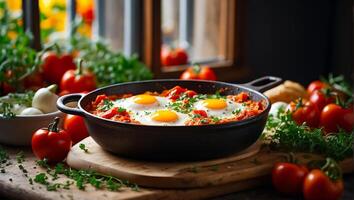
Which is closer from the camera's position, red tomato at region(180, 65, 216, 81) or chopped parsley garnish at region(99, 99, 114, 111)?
chopped parsley garnish at region(99, 99, 114, 111)

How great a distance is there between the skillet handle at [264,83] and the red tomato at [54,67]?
29.8 inches

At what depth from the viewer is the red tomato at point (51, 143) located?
6.68ft

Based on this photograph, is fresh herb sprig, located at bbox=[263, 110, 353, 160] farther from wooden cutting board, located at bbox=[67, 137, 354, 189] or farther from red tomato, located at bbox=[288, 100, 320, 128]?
red tomato, located at bbox=[288, 100, 320, 128]

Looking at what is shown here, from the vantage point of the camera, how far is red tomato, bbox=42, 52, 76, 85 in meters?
2.74

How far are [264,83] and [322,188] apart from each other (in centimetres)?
76

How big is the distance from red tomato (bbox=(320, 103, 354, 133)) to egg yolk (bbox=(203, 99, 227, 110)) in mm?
453

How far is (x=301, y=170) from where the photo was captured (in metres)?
1.88

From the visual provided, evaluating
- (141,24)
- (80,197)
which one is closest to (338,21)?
(141,24)

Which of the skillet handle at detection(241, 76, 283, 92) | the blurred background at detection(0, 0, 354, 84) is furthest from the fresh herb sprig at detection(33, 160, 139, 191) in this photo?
the blurred background at detection(0, 0, 354, 84)

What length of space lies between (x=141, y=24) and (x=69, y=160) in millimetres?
1312

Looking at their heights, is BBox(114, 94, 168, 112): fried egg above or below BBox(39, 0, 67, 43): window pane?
below

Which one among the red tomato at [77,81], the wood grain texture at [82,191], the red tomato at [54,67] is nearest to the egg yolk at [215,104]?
the wood grain texture at [82,191]

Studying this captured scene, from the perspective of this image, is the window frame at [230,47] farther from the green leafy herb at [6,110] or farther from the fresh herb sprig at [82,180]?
the fresh herb sprig at [82,180]

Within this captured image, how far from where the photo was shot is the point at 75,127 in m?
2.24
